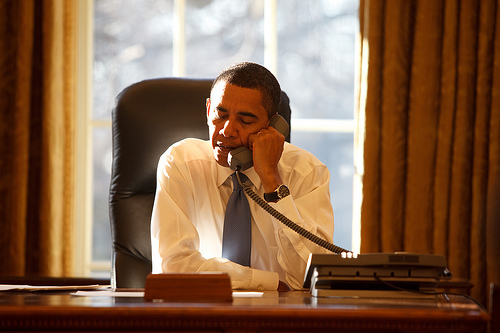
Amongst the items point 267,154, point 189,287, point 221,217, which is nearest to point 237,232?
point 221,217

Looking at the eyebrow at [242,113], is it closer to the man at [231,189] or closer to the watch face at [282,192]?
the man at [231,189]

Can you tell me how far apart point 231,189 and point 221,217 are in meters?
0.10

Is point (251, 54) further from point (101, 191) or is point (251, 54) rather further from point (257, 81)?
point (257, 81)

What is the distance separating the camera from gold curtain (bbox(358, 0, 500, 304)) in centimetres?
258

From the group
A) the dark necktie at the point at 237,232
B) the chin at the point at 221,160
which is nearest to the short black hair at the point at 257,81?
the chin at the point at 221,160

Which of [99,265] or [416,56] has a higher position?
[416,56]

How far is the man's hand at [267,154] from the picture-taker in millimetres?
1726

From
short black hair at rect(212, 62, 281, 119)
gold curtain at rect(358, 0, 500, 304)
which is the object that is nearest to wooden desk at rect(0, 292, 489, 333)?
short black hair at rect(212, 62, 281, 119)

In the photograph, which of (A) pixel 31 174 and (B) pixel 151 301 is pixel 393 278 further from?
(A) pixel 31 174

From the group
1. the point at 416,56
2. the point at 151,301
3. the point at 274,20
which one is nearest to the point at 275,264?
the point at 151,301

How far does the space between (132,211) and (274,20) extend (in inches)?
56.6

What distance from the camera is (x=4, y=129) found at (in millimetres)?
2666

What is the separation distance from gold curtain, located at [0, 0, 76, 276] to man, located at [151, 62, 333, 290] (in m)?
1.08

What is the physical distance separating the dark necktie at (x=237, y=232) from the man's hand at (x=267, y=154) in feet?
0.32
